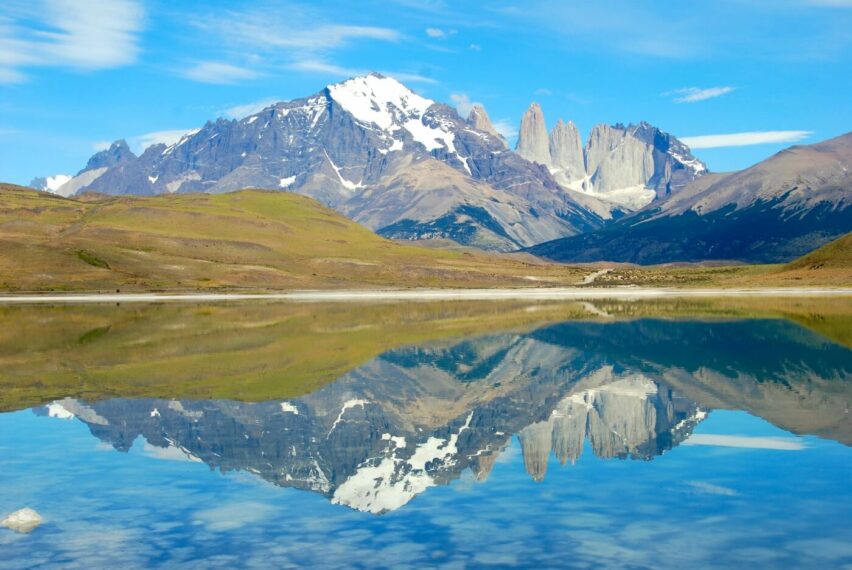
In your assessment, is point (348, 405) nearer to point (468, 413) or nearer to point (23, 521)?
point (468, 413)

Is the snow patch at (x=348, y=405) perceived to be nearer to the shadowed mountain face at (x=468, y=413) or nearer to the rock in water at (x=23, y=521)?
the shadowed mountain face at (x=468, y=413)

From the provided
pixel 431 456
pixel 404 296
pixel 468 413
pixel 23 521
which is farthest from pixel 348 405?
pixel 404 296

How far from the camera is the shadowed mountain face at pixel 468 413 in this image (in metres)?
31.4

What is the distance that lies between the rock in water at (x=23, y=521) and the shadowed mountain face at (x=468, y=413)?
747 centimetres

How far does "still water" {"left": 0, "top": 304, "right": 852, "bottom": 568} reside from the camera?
2167cm

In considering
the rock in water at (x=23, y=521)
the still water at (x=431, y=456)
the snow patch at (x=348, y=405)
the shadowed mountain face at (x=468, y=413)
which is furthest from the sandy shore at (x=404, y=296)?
the rock in water at (x=23, y=521)

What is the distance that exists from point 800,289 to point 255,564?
181271 mm

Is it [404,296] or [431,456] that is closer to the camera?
[431,456]

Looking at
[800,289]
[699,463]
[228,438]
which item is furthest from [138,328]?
[800,289]

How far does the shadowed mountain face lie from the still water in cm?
19

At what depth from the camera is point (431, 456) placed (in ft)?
109

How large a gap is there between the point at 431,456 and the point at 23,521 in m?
14.5

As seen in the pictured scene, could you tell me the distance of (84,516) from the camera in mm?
24500

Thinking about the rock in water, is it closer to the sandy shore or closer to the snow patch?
the snow patch
